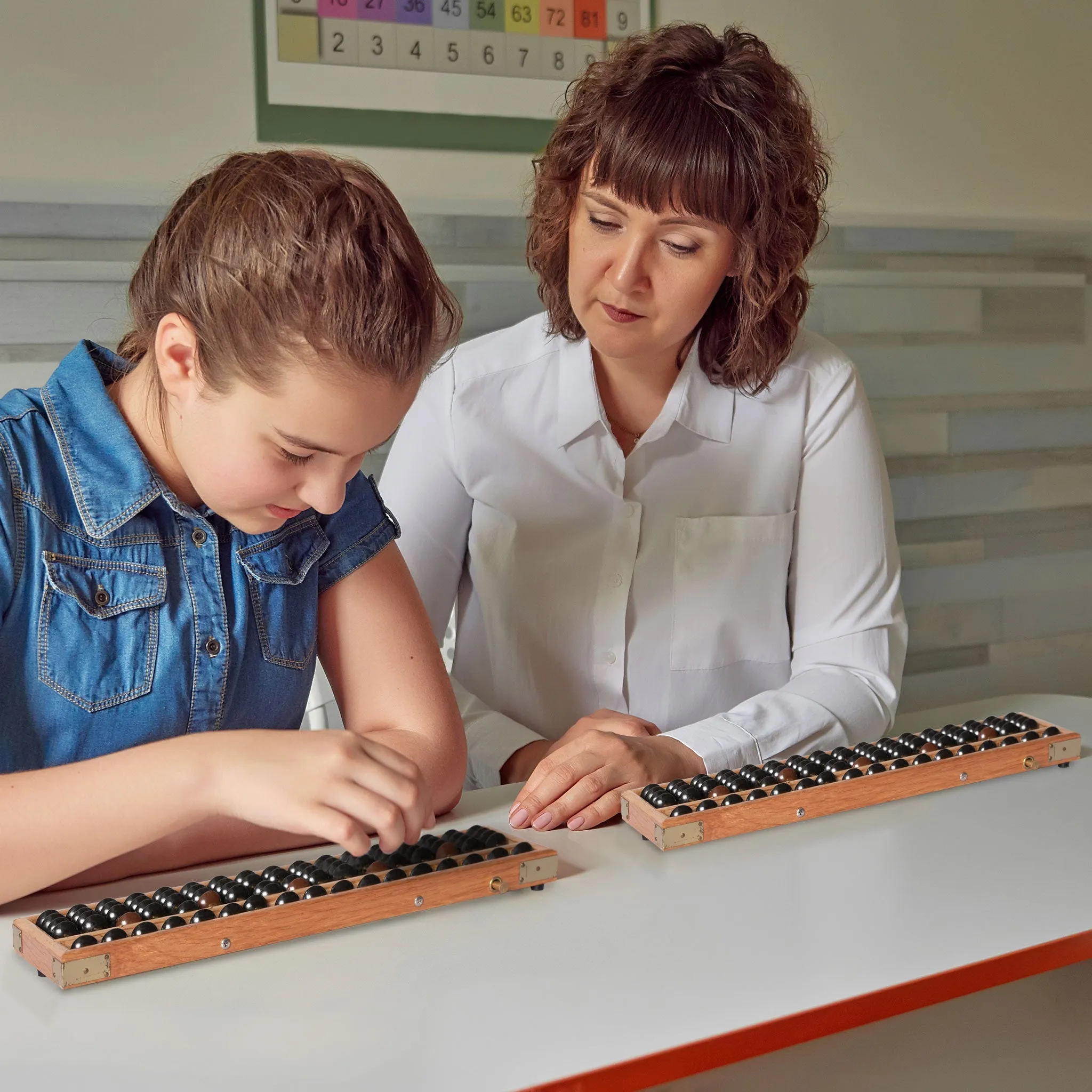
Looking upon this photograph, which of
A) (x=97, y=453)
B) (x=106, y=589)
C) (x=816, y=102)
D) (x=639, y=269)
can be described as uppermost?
(x=816, y=102)

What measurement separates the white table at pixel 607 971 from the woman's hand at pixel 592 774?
0.03 m

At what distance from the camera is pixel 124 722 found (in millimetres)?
1199

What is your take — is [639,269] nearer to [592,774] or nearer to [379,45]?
[592,774]

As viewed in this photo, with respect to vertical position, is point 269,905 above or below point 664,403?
below

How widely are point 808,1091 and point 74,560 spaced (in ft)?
2.62

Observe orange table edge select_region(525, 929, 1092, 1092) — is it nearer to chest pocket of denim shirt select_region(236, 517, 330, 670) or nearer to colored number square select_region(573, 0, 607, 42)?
chest pocket of denim shirt select_region(236, 517, 330, 670)

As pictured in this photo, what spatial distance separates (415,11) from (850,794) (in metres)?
1.48

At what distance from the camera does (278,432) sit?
3.52 ft

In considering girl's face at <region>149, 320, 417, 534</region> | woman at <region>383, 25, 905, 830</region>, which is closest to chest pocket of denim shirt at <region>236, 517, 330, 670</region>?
girl's face at <region>149, 320, 417, 534</region>

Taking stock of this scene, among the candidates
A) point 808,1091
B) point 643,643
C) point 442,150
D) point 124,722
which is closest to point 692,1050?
point 808,1091

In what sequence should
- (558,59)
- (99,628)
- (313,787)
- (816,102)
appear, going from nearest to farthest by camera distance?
(313,787)
(99,628)
(558,59)
(816,102)

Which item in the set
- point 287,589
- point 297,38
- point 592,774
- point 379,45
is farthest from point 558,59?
point 592,774

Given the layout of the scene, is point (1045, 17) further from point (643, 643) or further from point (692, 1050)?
point (692, 1050)

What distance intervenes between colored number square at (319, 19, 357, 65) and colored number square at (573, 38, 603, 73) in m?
0.40
